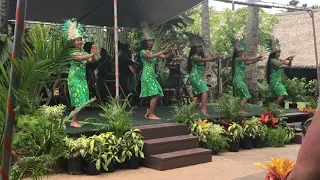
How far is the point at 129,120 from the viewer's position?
19.1ft

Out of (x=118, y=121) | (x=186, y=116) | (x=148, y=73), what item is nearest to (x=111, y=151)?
(x=118, y=121)

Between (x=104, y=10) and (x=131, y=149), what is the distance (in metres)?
5.26

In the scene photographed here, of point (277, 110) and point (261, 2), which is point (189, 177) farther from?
point (261, 2)

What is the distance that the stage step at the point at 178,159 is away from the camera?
570 cm

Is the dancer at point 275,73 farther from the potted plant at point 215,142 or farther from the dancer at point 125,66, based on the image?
the dancer at point 125,66

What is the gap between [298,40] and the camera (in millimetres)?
23438

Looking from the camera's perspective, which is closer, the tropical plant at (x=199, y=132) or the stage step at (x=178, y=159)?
the stage step at (x=178, y=159)

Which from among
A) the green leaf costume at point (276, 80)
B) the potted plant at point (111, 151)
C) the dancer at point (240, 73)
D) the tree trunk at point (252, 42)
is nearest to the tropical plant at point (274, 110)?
the dancer at point (240, 73)

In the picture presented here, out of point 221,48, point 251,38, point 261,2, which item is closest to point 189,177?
point 261,2

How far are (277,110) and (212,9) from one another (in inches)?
839

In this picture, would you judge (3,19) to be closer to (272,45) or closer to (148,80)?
(148,80)

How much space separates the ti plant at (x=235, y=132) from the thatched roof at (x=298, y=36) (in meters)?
15.6

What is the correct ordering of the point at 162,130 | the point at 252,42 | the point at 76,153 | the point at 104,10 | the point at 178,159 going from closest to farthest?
the point at 76,153
the point at 178,159
the point at 162,130
the point at 104,10
the point at 252,42

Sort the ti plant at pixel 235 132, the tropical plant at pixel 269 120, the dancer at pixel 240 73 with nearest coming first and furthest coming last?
→ the ti plant at pixel 235 132 < the tropical plant at pixel 269 120 < the dancer at pixel 240 73
